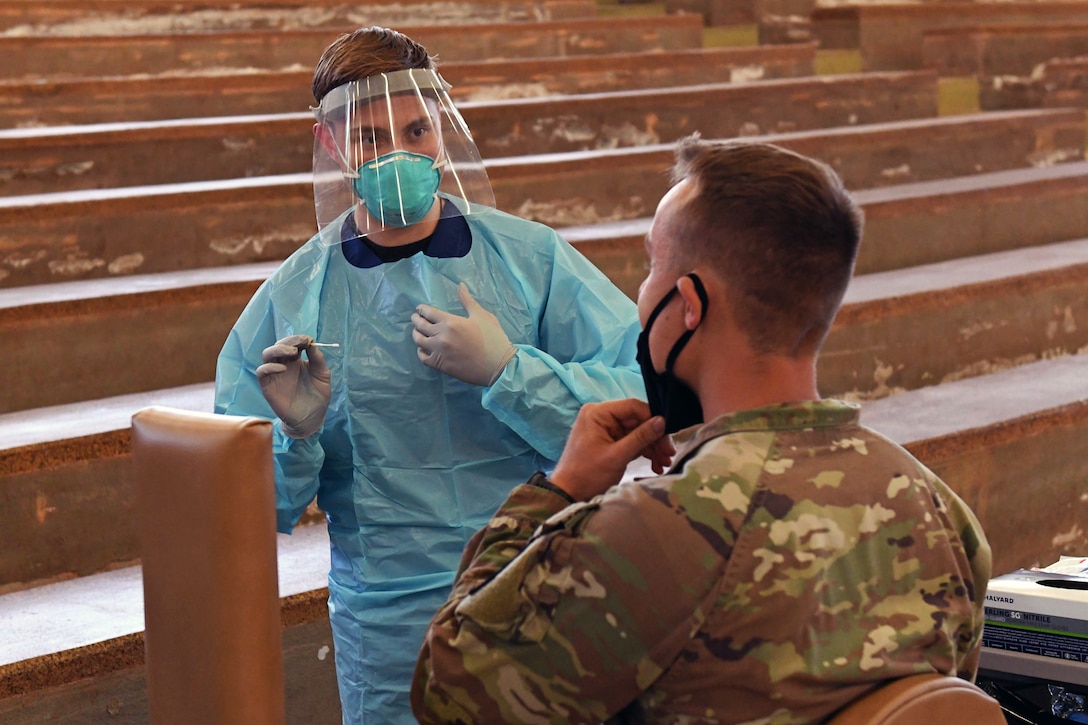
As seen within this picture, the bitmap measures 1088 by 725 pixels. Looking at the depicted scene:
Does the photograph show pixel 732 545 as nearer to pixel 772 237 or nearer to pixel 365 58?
pixel 772 237

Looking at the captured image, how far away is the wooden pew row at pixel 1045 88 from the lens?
15.9ft

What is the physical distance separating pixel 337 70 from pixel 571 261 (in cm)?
37

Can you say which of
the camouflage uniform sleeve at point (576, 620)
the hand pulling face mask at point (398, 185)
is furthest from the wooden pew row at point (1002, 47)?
the camouflage uniform sleeve at point (576, 620)

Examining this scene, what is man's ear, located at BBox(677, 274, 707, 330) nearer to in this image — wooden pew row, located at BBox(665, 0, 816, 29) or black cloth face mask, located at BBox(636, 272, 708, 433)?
black cloth face mask, located at BBox(636, 272, 708, 433)

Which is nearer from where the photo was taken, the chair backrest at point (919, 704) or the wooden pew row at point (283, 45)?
the chair backrest at point (919, 704)

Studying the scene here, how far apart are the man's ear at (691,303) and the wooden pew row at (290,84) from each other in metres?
2.87

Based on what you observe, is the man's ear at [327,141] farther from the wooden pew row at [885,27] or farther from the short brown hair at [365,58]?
the wooden pew row at [885,27]

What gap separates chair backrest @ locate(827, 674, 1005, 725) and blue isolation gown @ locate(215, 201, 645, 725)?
2.05ft

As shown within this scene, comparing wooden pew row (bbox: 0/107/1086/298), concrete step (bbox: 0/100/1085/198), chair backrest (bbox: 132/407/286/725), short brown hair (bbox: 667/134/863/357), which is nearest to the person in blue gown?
chair backrest (bbox: 132/407/286/725)

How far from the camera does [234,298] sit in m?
2.70

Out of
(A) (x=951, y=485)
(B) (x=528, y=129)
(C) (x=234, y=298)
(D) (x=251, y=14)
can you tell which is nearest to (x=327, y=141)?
(C) (x=234, y=298)

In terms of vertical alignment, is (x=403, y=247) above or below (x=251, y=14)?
below

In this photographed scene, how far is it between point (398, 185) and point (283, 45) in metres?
2.83

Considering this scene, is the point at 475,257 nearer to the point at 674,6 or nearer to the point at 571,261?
the point at 571,261
